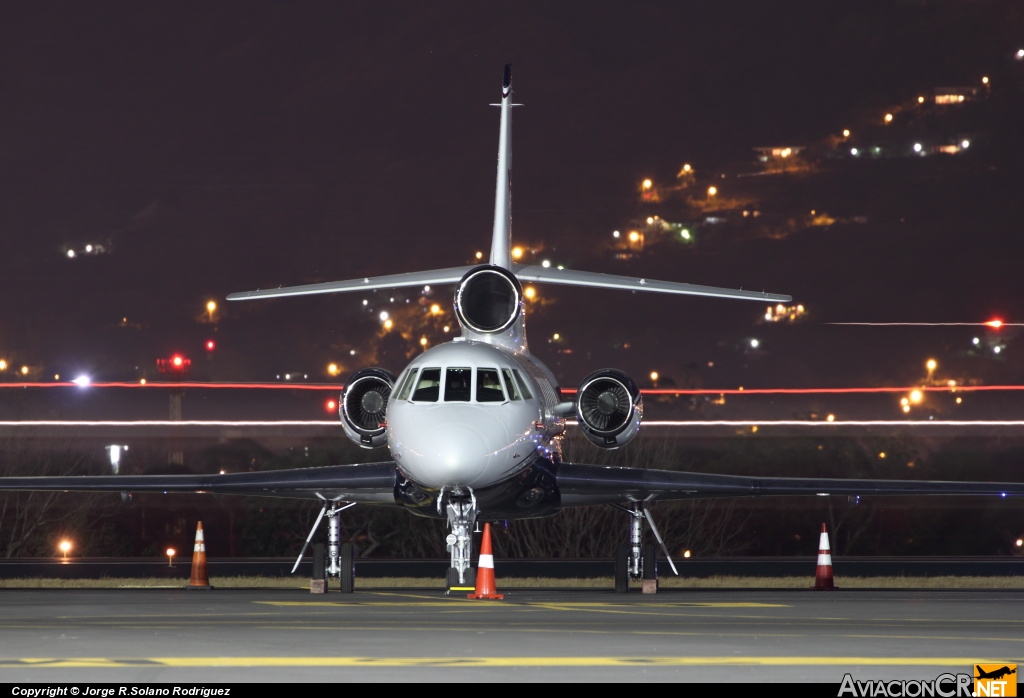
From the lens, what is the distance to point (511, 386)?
797 inches

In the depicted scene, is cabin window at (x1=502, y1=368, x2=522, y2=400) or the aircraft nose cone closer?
the aircraft nose cone

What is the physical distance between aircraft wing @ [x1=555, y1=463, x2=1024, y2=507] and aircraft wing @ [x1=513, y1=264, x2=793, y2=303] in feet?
8.64

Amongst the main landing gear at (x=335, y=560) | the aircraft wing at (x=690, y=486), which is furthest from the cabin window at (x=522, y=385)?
the main landing gear at (x=335, y=560)

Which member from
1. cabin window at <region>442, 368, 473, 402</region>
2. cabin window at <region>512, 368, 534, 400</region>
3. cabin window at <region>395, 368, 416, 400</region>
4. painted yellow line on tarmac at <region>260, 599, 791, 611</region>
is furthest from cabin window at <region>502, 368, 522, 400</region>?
painted yellow line on tarmac at <region>260, 599, 791, 611</region>

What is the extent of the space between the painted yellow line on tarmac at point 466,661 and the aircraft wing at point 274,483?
11.9m

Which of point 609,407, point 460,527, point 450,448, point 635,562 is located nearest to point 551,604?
point 460,527

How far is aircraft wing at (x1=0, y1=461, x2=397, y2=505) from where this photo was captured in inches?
886

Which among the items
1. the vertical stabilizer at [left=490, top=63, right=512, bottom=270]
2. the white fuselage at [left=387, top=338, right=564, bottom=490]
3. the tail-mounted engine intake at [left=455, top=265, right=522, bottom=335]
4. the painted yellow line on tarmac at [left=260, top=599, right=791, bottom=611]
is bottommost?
the painted yellow line on tarmac at [left=260, top=599, right=791, bottom=611]

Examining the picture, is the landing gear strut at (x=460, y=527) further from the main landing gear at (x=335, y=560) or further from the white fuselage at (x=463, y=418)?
the main landing gear at (x=335, y=560)

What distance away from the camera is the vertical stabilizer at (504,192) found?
85.0 ft

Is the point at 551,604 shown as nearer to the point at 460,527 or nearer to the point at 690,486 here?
the point at 460,527

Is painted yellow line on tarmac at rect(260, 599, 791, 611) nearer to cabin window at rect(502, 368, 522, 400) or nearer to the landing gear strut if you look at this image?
the landing gear strut

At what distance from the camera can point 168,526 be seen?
2945 inches

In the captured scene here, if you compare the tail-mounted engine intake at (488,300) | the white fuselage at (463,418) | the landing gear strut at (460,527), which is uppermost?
the tail-mounted engine intake at (488,300)
